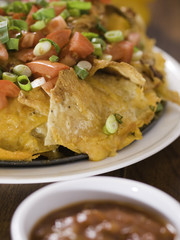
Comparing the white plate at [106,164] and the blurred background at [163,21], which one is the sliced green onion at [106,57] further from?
the blurred background at [163,21]

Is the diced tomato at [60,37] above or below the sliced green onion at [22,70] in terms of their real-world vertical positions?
above

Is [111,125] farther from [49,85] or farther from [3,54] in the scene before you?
[3,54]

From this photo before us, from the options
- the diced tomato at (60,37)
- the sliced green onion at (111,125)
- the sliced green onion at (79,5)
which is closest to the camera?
the sliced green onion at (111,125)

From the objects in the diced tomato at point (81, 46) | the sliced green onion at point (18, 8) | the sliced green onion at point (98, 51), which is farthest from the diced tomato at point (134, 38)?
the sliced green onion at point (18, 8)

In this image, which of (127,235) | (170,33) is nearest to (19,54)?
(127,235)

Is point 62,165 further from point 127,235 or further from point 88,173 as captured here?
point 127,235
